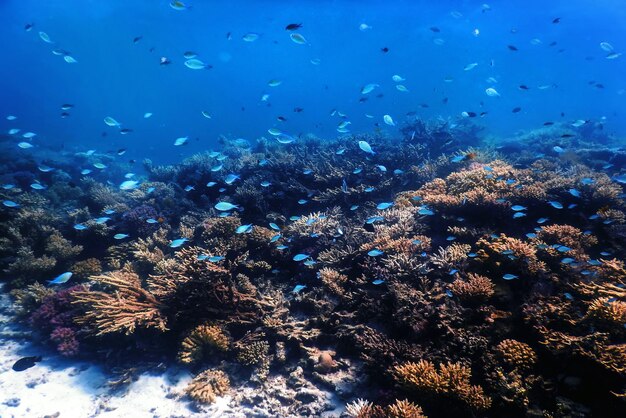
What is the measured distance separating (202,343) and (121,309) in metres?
1.71

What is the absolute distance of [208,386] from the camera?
5.12 meters

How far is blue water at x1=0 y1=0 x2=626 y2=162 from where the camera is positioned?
45.4m

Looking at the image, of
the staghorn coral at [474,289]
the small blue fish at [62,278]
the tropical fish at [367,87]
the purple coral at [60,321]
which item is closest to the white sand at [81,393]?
the purple coral at [60,321]

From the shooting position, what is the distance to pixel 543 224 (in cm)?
689

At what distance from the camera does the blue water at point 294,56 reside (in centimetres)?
4544

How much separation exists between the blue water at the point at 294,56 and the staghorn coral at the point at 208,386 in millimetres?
11003

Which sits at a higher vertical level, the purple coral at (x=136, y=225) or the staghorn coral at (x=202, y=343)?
the purple coral at (x=136, y=225)

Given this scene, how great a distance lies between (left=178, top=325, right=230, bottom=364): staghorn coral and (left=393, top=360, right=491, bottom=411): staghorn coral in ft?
10.2

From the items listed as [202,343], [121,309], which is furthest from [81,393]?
[202,343]

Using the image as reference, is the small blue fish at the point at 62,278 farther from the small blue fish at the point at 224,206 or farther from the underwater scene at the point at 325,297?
the small blue fish at the point at 224,206

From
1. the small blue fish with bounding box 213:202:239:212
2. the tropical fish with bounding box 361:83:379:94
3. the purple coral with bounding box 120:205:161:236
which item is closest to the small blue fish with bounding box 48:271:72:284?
the small blue fish with bounding box 213:202:239:212

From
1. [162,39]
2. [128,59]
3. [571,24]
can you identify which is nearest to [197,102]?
[128,59]

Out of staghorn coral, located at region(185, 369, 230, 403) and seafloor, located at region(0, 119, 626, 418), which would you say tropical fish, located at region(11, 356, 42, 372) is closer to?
seafloor, located at region(0, 119, 626, 418)

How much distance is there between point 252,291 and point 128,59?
131 metres
